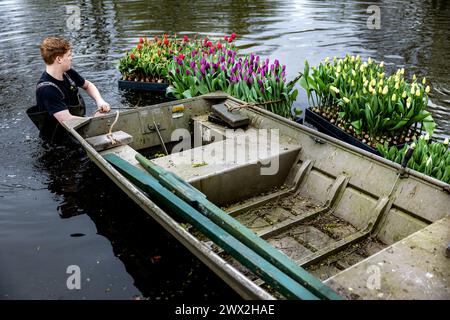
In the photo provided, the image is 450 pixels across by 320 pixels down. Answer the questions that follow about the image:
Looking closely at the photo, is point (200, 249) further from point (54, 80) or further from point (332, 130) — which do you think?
point (332, 130)

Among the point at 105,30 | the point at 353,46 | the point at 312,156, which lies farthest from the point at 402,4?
the point at 312,156

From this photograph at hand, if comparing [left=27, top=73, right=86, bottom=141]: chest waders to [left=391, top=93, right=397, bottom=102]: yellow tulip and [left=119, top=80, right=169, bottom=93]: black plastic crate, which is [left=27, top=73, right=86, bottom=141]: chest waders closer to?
[left=119, top=80, right=169, bottom=93]: black plastic crate

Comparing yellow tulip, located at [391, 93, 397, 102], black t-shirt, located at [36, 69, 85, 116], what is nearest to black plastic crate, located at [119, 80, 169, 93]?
black t-shirt, located at [36, 69, 85, 116]

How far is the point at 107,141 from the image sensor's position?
6.02 metres

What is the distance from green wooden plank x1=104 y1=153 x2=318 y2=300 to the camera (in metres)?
3.21

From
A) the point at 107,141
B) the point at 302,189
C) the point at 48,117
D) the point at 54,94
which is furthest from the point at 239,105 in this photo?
the point at 48,117

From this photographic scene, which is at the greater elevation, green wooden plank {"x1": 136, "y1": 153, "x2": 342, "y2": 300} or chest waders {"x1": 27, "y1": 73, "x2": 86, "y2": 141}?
chest waders {"x1": 27, "y1": 73, "x2": 86, "y2": 141}

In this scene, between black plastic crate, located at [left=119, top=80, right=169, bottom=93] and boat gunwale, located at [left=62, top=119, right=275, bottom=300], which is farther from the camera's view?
black plastic crate, located at [left=119, top=80, right=169, bottom=93]

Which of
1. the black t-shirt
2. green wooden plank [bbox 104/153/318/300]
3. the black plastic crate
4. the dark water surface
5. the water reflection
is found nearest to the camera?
green wooden plank [bbox 104/153/318/300]

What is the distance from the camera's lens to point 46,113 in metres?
6.55

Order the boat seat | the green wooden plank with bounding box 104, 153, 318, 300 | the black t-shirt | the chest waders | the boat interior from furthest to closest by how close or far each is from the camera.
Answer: the chest waders
the black t-shirt
the boat seat
the boat interior
the green wooden plank with bounding box 104, 153, 318, 300

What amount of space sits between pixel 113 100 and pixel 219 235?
7159 mm

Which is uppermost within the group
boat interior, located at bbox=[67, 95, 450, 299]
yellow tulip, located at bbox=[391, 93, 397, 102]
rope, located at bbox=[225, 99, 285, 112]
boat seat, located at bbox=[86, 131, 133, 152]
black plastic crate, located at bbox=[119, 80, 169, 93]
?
yellow tulip, located at bbox=[391, 93, 397, 102]

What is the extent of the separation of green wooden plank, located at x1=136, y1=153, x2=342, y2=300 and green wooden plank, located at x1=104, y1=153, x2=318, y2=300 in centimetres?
7
